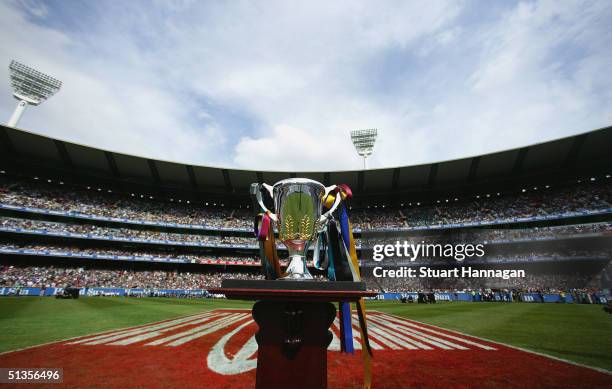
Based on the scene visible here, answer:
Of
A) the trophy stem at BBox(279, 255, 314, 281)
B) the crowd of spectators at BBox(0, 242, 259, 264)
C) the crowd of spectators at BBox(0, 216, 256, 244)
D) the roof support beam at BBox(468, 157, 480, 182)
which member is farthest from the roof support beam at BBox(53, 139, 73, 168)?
the roof support beam at BBox(468, 157, 480, 182)

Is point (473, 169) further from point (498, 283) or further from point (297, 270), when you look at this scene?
point (297, 270)

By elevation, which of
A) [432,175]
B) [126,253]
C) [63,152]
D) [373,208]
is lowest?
[126,253]

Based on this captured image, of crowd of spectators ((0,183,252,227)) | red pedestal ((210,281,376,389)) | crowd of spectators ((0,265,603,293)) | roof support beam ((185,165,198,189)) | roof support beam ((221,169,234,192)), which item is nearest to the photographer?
red pedestal ((210,281,376,389))

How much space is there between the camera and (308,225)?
2305 millimetres

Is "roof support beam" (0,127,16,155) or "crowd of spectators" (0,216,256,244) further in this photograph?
"roof support beam" (0,127,16,155)

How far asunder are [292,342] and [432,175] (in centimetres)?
3718

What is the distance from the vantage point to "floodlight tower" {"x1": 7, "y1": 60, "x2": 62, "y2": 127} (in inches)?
1339

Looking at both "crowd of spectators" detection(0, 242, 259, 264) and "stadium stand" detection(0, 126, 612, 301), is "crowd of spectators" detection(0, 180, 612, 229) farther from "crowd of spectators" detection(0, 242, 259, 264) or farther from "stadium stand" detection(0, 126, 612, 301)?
"crowd of spectators" detection(0, 242, 259, 264)

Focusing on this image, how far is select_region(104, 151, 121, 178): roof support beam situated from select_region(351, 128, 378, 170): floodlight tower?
3274 cm

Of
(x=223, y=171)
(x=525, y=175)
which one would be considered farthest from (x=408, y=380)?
(x=525, y=175)

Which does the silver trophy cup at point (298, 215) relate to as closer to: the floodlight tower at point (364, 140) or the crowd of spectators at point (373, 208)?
the crowd of spectators at point (373, 208)

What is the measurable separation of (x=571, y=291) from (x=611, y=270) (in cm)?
340

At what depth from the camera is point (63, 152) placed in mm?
31000

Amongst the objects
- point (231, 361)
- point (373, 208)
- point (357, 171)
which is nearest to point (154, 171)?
point (357, 171)
